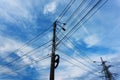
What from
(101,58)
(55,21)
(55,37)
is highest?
(101,58)

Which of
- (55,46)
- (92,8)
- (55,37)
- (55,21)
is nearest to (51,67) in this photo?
(55,46)

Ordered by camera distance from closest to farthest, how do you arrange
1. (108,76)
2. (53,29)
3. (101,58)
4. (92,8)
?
(92,8)
(53,29)
(108,76)
(101,58)

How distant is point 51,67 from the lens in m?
14.1

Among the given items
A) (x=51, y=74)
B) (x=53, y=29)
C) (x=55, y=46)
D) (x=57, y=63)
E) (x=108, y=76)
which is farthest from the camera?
(x=108, y=76)

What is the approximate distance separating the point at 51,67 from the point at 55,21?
599 cm

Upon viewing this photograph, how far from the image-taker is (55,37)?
1647 centimetres

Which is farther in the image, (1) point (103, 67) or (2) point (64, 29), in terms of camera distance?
(1) point (103, 67)

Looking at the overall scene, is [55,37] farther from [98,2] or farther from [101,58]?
[101,58]

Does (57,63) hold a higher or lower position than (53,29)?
lower

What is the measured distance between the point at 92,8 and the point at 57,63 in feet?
23.1

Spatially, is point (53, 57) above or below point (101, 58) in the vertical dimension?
below

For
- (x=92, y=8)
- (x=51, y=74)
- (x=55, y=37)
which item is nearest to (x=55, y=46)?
(x=55, y=37)

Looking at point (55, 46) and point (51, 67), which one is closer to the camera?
point (51, 67)

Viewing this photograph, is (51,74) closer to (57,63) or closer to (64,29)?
(57,63)
